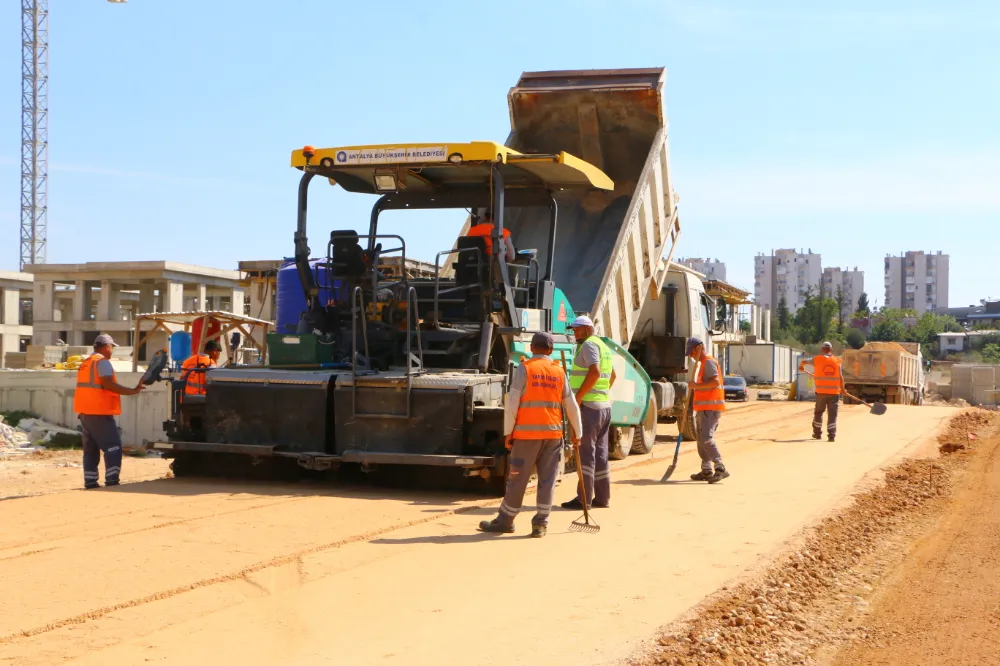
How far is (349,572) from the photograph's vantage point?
19.3 ft

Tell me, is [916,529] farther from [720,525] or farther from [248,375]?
[248,375]

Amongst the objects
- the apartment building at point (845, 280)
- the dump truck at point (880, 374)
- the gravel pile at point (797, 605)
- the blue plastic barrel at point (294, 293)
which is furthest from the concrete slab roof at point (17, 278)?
the apartment building at point (845, 280)

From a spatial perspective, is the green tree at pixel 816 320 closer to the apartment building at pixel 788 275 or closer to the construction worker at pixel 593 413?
the apartment building at pixel 788 275

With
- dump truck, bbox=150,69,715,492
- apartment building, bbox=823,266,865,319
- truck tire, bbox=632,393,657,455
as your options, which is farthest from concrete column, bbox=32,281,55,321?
apartment building, bbox=823,266,865,319

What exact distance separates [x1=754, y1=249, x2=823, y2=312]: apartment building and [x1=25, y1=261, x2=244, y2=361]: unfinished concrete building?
4636 inches

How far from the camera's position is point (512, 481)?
729 cm

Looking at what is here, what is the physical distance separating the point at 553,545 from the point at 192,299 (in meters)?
41.5

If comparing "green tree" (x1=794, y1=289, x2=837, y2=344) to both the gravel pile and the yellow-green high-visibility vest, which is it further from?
the yellow-green high-visibility vest

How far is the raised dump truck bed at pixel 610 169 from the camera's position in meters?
13.3

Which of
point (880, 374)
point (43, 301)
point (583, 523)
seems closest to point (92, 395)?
point (583, 523)

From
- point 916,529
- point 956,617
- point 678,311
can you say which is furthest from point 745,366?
point 956,617

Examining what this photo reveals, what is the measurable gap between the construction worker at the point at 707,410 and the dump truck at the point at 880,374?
22.2m

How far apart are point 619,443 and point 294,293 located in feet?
14.9

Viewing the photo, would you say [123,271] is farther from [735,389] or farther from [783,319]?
[783,319]
